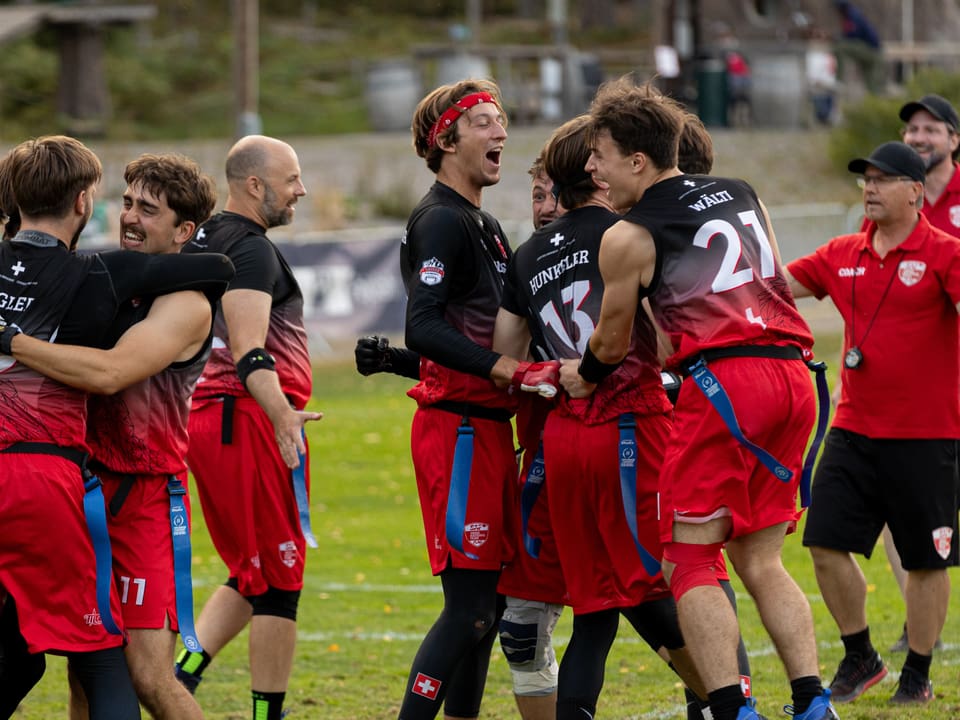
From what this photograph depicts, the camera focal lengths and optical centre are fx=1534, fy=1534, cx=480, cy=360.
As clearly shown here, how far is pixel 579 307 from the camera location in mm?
5883

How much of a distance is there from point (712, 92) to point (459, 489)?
114ft

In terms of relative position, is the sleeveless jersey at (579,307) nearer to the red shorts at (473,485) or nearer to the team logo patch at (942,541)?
the red shorts at (473,485)

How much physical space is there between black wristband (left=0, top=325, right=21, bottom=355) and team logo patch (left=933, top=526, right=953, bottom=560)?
4343 millimetres

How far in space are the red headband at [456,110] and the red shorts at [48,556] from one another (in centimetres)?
208

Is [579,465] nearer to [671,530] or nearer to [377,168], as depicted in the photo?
[671,530]

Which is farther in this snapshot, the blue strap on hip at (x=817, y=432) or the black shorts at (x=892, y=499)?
the black shorts at (x=892, y=499)

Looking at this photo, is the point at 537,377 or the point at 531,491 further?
Result: the point at 531,491

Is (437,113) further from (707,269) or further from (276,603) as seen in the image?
(276,603)

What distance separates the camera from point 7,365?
514 cm

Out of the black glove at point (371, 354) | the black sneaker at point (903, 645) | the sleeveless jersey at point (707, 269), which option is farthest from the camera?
the black sneaker at point (903, 645)

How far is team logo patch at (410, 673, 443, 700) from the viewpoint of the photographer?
18.9 ft

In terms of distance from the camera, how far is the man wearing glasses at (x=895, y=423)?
23.4 feet

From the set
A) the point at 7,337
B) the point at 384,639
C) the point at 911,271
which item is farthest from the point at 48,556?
the point at 911,271

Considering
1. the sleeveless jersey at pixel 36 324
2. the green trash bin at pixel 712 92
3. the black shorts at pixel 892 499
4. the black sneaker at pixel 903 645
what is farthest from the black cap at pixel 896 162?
the green trash bin at pixel 712 92
